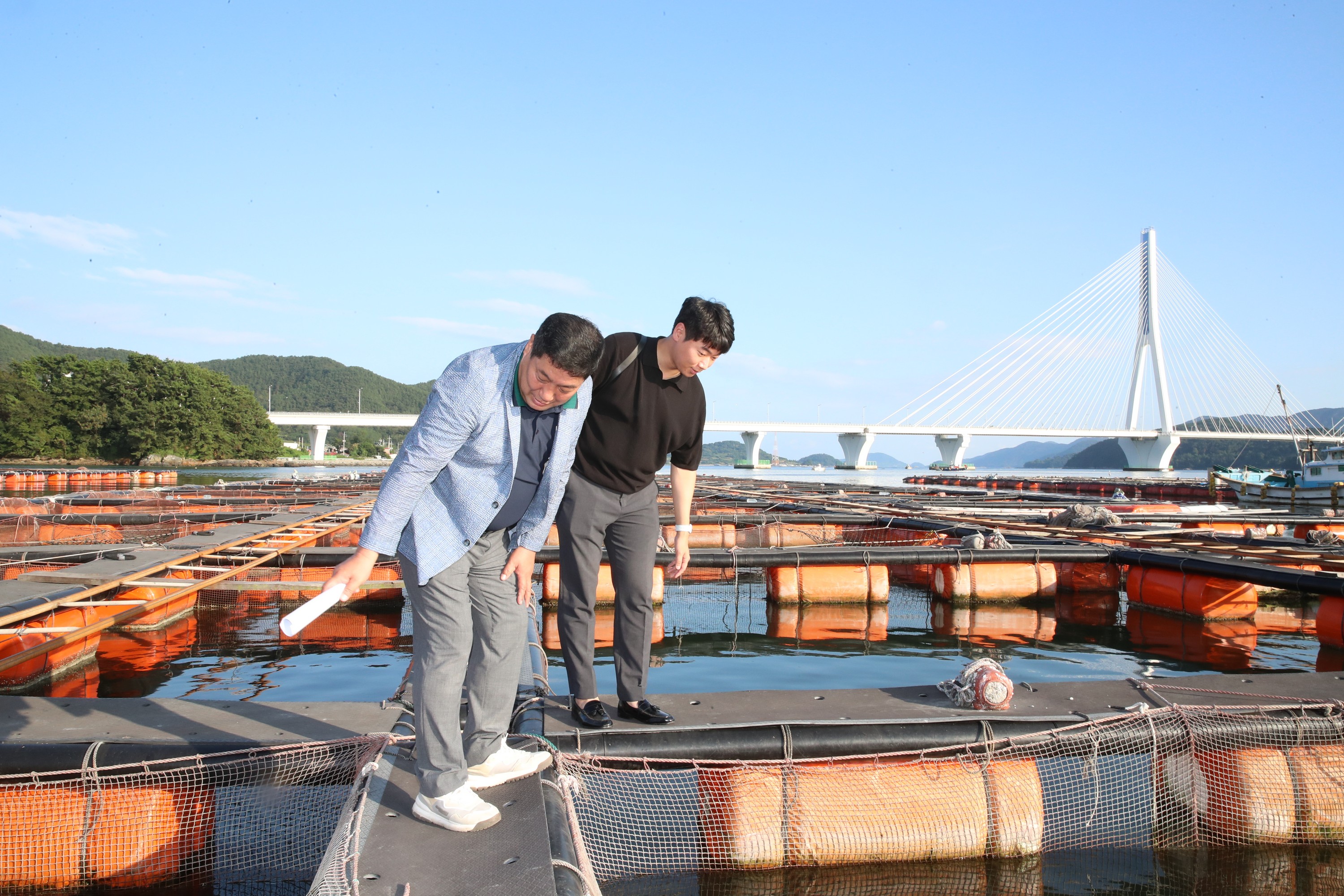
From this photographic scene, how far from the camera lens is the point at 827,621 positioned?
9.08 m

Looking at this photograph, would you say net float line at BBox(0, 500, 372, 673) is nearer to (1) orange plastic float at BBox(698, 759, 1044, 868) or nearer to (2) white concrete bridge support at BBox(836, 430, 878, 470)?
(1) orange plastic float at BBox(698, 759, 1044, 868)

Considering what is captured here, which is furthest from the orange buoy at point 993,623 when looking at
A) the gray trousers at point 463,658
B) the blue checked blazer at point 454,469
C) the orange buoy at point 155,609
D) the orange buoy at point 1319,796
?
the orange buoy at point 155,609

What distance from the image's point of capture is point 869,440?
93938mm

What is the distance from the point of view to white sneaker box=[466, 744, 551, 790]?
273 cm

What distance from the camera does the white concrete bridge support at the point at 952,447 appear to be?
8412 cm

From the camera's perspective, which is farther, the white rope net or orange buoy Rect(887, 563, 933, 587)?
orange buoy Rect(887, 563, 933, 587)

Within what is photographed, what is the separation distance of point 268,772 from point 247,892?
45 cm

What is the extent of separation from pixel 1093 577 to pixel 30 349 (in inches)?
7353

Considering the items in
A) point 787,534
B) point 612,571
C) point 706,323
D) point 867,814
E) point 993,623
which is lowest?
point 993,623

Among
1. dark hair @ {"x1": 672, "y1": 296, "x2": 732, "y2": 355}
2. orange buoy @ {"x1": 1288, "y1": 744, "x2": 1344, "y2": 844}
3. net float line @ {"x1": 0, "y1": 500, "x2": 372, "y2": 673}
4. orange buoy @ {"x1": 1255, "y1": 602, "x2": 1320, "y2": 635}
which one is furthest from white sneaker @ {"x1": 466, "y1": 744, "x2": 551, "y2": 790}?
orange buoy @ {"x1": 1255, "y1": 602, "x2": 1320, "y2": 635}

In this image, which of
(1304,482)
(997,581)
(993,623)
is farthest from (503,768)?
(1304,482)

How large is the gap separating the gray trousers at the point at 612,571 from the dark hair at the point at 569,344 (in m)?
1.08

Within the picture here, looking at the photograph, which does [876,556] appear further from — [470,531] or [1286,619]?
[470,531]

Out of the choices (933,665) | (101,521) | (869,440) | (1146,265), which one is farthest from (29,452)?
(1146,265)
